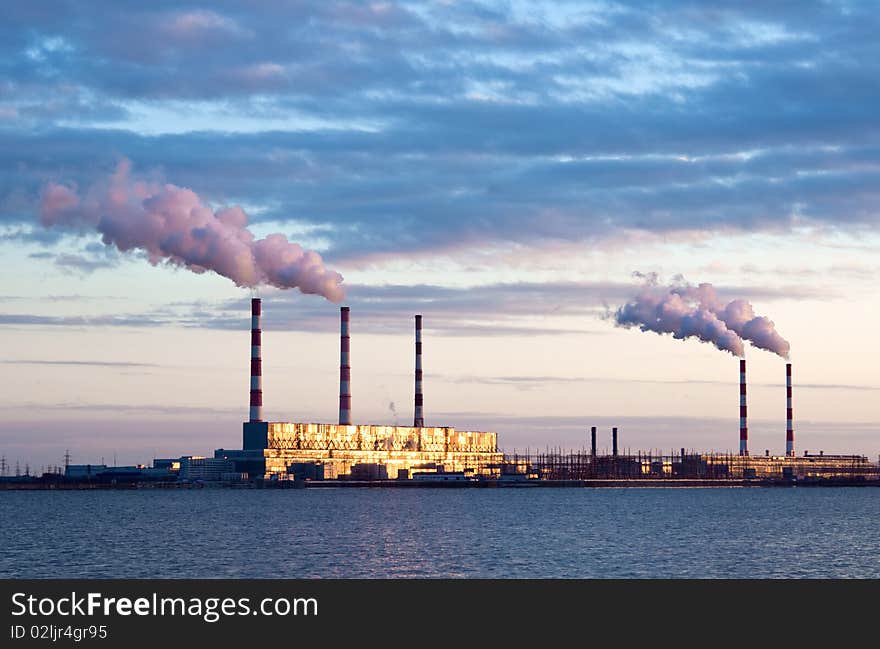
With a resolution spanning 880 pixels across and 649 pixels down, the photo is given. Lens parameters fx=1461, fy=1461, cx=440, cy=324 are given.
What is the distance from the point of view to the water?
72.8 m

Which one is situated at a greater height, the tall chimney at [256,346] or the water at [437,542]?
the tall chimney at [256,346]

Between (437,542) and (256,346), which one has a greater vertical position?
(256,346)

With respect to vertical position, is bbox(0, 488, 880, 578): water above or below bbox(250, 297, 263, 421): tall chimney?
below

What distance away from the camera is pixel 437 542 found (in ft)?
299

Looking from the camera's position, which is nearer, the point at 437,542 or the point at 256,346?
the point at 437,542

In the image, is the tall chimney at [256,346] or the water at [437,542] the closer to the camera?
the water at [437,542]

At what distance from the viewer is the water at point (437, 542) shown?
72812 mm

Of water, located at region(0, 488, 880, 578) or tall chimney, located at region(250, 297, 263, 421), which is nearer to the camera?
water, located at region(0, 488, 880, 578)
